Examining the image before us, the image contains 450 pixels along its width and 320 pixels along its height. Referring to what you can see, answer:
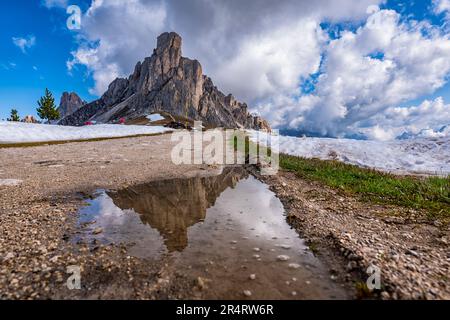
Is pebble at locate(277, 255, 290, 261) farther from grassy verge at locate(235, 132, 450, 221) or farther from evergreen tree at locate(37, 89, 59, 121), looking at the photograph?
evergreen tree at locate(37, 89, 59, 121)

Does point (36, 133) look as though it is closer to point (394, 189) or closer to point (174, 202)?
point (174, 202)

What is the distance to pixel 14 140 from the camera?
49.2 m

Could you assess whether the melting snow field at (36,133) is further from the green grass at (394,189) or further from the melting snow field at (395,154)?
the green grass at (394,189)

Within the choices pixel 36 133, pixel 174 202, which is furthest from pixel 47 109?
pixel 174 202

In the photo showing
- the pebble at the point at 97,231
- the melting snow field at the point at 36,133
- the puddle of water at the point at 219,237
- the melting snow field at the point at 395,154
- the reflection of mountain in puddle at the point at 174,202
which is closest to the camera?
the puddle of water at the point at 219,237

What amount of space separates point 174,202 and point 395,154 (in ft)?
91.9

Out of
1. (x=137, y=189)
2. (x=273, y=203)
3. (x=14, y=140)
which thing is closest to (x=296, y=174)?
(x=273, y=203)

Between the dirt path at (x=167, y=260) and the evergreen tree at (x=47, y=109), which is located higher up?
the evergreen tree at (x=47, y=109)

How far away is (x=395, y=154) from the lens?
2848 centimetres

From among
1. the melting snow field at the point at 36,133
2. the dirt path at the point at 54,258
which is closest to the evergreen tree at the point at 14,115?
the melting snow field at the point at 36,133

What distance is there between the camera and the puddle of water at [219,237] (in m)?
5.68

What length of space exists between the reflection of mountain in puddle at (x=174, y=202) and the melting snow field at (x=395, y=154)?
58.5 ft

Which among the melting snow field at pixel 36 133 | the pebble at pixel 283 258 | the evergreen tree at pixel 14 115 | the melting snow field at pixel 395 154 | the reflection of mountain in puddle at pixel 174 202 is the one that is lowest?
the pebble at pixel 283 258
